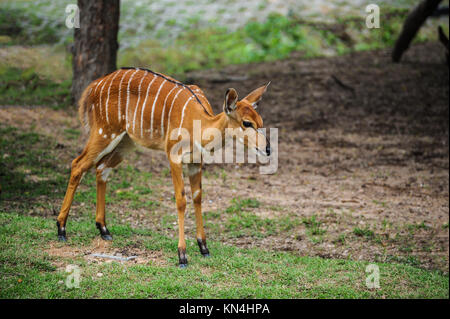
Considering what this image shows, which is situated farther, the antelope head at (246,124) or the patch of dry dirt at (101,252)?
the patch of dry dirt at (101,252)

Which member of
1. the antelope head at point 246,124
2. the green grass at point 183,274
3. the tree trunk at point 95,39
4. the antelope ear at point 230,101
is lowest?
the green grass at point 183,274

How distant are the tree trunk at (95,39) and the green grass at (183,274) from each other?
4761 millimetres

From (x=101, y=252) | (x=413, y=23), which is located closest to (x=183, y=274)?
(x=101, y=252)

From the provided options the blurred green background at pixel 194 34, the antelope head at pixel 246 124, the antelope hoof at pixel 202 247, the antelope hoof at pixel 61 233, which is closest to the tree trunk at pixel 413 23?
the blurred green background at pixel 194 34

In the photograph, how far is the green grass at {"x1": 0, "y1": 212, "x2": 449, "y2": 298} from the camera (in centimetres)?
514

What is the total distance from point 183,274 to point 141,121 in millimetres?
1755

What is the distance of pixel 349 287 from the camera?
562 centimetres

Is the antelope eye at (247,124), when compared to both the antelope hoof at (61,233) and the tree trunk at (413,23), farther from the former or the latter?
the tree trunk at (413,23)

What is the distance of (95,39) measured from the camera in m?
10.8

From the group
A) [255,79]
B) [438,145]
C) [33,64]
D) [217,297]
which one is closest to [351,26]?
[255,79]

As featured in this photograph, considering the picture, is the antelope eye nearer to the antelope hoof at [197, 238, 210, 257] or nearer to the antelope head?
the antelope head

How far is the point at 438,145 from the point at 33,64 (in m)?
9.02

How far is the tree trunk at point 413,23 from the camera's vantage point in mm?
13805

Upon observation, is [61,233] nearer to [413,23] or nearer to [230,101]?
[230,101]
